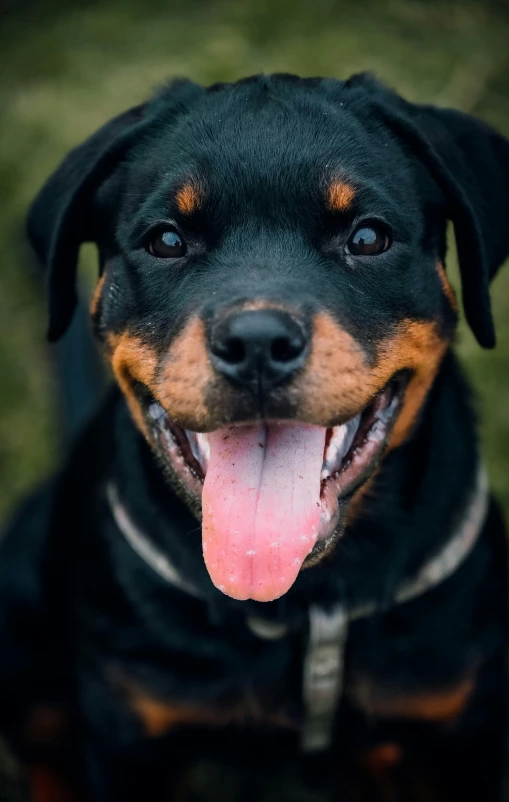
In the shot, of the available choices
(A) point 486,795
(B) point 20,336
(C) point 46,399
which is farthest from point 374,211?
(B) point 20,336

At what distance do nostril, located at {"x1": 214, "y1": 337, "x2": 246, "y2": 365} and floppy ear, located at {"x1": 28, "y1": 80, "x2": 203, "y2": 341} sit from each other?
0.70m

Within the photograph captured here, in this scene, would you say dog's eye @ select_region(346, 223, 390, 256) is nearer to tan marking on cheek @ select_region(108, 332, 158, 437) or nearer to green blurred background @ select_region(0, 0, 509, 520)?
tan marking on cheek @ select_region(108, 332, 158, 437)

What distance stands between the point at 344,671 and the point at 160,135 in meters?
1.46

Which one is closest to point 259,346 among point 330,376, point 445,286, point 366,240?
point 330,376

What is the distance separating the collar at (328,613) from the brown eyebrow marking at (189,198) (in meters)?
0.87

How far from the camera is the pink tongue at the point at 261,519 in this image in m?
2.00

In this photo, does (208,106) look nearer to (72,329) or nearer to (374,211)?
(374,211)

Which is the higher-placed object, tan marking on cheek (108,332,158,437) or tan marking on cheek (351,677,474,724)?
tan marking on cheek (108,332,158,437)

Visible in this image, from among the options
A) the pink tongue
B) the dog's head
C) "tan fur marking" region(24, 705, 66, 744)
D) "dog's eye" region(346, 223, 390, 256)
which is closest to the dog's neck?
the dog's head

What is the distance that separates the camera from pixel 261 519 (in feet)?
6.61

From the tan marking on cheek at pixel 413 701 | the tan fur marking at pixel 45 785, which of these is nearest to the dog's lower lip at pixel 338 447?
the tan marking on cheek at pixel 413 701

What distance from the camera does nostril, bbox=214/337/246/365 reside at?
6.05 feet

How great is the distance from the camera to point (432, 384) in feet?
7.74

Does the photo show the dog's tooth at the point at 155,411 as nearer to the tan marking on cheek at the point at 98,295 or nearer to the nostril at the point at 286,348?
the tan marking on cheek at the point at 98,295
